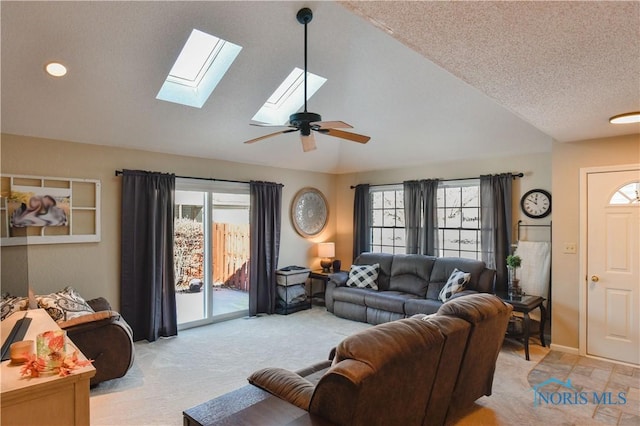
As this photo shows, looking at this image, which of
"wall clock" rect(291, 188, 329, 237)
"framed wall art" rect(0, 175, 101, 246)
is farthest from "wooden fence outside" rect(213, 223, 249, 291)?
"framed wall art" rect(0, 175, 101, 246)

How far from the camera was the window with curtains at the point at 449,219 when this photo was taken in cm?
552

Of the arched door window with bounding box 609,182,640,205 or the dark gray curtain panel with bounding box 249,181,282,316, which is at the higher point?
the arched door window with bounding box 609,182,640,205

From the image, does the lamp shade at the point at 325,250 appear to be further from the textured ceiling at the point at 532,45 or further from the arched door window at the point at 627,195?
the textured ceiling at the point at 532,45

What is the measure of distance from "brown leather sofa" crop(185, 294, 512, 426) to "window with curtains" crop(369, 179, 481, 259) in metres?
3.17

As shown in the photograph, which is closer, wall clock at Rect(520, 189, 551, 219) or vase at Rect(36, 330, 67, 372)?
vase at Rect(36, 330, 67, 372)

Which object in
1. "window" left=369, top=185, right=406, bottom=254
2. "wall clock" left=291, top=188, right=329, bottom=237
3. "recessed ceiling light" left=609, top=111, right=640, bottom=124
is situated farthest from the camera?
"wall clock" left=291, top=188, right=329, bottom=237

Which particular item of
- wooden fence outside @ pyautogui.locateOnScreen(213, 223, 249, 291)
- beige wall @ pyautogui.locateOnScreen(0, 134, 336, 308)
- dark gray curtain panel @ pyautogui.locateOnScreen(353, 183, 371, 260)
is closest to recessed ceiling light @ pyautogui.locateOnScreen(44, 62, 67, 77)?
beige wall @ pyautogui.locateOnScreen(0, 134, 336, 308)

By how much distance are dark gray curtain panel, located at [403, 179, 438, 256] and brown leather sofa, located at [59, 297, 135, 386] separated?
14.1 ft

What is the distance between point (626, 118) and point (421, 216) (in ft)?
10.3

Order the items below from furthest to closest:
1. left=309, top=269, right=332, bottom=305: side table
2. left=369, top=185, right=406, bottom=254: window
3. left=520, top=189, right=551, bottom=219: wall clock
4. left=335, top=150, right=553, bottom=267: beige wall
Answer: left=369, top=185, right=406, bottom=254: window < left=309, top=269, right=332, bottom=305: side table < left=335, top=150, right=553, bottom=267: beige wall < left=520, top=189, right=551, bottom=219: wall clock

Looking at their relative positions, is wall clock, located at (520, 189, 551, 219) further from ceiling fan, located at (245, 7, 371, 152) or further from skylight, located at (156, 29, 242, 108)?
skylight, located at (156, 29, 242, 108)

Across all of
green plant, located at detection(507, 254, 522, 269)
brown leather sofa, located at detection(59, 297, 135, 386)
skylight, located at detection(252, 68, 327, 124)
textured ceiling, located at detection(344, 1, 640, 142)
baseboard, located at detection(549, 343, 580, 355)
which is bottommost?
baseboard, located at detection(549, 343, 580, 355)

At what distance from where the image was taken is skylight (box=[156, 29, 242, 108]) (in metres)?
3.78

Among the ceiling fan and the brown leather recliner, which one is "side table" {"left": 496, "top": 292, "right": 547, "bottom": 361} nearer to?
the brown leather recliner
